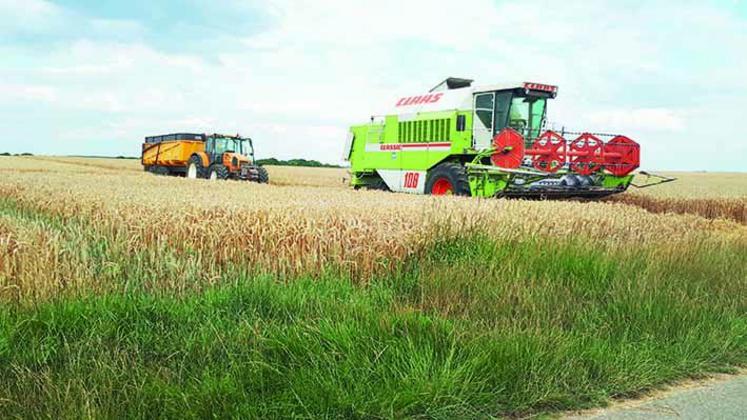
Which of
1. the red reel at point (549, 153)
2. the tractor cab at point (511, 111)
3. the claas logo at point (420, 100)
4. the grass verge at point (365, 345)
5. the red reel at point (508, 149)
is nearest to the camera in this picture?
the grass verge at point (365, 345)

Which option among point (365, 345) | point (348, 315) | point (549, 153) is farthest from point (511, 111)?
point (365, 345)

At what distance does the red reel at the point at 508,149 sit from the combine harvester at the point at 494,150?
0.08 ft

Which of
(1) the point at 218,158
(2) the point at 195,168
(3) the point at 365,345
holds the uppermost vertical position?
(1) the point at 218,158

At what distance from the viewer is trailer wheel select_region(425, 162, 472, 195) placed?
56.1 feet

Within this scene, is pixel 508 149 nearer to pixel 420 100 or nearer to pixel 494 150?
pixel 494 150

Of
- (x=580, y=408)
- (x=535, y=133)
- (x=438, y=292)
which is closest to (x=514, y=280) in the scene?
(x=438, y=292)

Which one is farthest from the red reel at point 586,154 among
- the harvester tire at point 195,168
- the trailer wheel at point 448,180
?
the harvester tire at point 195,168

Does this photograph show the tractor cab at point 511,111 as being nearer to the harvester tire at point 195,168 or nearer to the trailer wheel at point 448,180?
the trailer wheel at point 448,180

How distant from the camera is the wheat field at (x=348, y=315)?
3574mm

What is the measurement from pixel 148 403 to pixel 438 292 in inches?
117

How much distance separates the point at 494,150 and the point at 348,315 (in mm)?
12520

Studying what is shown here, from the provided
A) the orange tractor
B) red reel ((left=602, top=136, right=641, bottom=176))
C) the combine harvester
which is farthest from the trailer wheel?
the orange tractor

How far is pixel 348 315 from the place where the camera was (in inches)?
181

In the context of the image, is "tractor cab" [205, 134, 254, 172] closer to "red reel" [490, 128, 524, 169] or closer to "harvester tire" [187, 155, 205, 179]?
"harvester tire" [187, 155, 205, 179]
